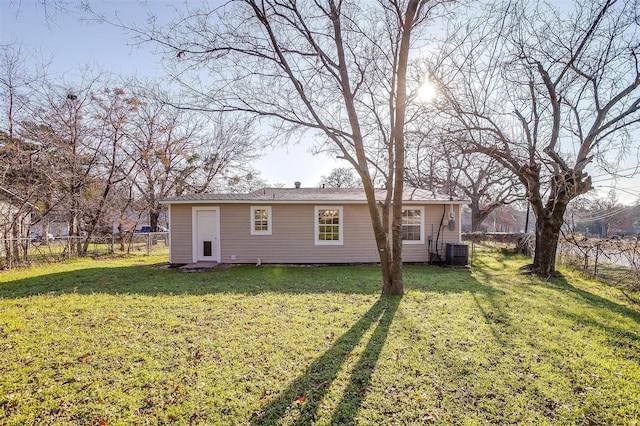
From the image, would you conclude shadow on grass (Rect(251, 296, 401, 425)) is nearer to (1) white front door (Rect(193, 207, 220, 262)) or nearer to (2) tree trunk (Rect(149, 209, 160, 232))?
(1) white front door (Rect(193, 207, 220, 262))

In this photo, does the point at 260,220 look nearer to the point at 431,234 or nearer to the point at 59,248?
the point at 431,234

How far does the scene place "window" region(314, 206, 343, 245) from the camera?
11023mm

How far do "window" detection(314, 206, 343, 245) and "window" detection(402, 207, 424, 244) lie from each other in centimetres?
239

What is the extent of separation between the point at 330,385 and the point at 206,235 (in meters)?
8.89

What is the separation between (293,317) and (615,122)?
34.6ft

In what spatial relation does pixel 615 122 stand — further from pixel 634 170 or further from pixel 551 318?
pixel 551 318

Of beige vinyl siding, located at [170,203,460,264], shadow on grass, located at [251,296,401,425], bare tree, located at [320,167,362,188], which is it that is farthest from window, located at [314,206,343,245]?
bare tree, located at [320,167,362,188]

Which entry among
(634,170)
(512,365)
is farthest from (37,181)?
(634,170)

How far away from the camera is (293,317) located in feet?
17.2

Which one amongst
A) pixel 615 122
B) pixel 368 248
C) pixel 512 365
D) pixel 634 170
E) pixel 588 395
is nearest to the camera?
pixel 588 395

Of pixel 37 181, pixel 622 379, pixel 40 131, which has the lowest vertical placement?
pixel 622 379

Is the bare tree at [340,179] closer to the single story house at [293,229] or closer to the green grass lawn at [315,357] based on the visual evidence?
the single story house at [293,229]


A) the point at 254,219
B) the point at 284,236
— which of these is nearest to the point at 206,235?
the point at 254,219

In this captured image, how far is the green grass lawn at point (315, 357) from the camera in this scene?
2.75m
